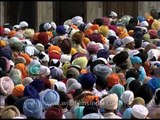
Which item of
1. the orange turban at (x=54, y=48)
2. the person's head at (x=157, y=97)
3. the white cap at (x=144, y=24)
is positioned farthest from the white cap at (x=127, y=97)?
the white cap at (x=144, y=24)

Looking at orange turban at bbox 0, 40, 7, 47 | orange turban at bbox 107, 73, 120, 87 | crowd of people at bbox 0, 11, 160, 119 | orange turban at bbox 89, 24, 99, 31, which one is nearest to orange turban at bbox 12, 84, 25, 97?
crowd of people at bbox 0, 11, 160, 119

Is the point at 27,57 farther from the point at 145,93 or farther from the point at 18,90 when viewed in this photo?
the point at 145,93

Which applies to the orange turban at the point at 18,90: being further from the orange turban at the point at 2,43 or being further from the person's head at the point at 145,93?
the orange turban at the point at 2,43

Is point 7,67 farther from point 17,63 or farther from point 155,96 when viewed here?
point 155,96

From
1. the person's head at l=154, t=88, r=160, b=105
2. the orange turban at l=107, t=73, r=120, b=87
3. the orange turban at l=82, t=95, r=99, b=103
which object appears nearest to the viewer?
the orange turban at l=82, t=95, r=99, b=103

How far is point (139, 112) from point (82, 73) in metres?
1.62

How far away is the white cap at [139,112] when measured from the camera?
21.3 feet

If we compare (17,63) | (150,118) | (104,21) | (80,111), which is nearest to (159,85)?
(150,118)

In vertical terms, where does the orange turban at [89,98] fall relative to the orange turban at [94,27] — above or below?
below

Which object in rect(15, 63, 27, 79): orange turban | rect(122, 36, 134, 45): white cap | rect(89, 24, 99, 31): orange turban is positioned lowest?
rect(15, 63, 27, 79): orange turban

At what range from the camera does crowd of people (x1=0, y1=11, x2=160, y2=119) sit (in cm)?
653

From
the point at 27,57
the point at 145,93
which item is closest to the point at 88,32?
the point at 27,57

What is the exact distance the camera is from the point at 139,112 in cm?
648

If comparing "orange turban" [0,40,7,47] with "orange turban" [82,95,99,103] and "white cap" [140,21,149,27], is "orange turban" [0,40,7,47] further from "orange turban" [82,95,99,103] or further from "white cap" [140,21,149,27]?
"white cap" [140,21,149,27]
